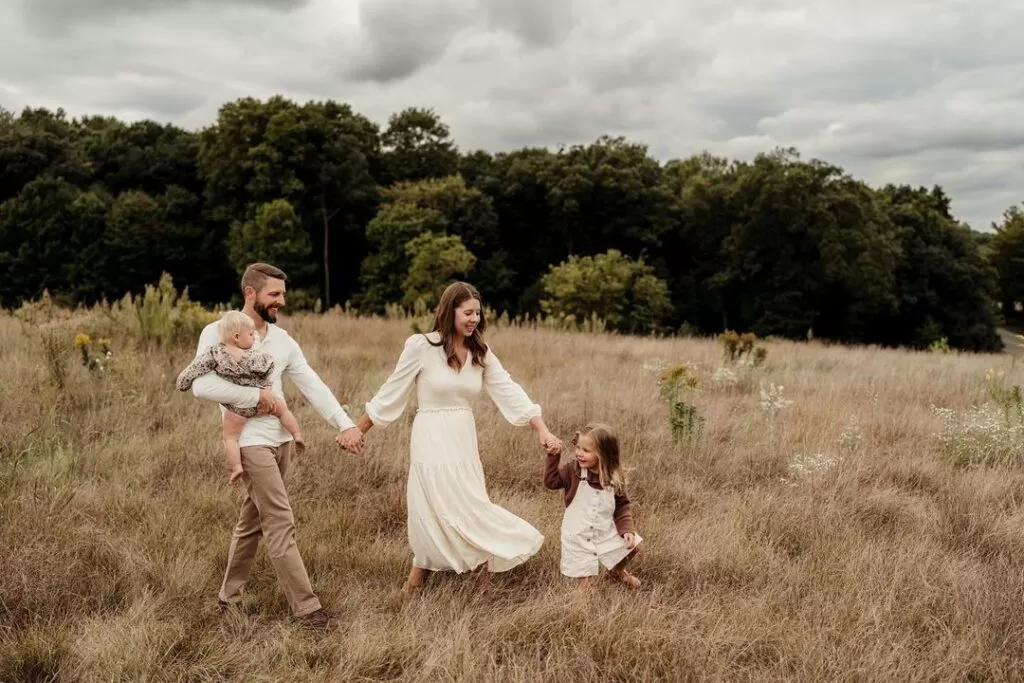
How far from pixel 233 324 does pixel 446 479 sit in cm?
136

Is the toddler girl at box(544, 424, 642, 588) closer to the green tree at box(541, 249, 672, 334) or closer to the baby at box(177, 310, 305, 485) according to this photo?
the baby at box(177, 310, 305, 485)

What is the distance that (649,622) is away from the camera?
3488mm

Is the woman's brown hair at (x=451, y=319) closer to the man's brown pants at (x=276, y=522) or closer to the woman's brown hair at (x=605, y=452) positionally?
the woman's brown hair at (x=605, y=452)

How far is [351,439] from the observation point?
154 inches

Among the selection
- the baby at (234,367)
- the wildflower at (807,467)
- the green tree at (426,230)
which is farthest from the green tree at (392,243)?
the baby at (234,367)

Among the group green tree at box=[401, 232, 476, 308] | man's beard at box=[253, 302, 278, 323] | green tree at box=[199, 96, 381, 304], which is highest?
green tree at box=[199, 96, 381, 304]

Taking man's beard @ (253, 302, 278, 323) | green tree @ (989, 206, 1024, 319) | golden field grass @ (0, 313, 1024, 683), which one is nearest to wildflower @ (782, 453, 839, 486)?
golden field grass @ (0, 313, 1024, 683)

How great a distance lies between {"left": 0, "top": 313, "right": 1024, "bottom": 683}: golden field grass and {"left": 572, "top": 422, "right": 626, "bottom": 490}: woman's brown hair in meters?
0.59

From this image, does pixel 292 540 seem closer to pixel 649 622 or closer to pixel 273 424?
pixel 273 424

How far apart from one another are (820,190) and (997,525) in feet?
124

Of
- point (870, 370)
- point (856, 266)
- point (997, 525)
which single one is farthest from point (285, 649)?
point (856, 266)

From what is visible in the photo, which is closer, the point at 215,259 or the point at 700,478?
the point at 700,478

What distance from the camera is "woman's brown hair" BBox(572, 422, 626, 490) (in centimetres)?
399

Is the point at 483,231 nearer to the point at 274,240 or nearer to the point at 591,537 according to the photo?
the point at 274,240
